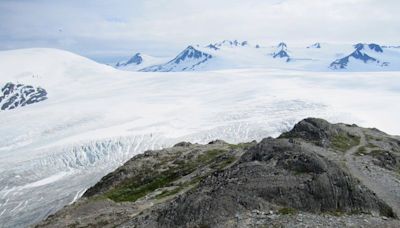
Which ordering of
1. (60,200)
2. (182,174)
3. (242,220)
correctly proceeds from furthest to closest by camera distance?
(60,200) → (182,174) → (242,220)

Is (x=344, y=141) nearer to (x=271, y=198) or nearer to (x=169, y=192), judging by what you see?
(x=169, y=192)

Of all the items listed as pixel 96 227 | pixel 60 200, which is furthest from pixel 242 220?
pixel 60 200

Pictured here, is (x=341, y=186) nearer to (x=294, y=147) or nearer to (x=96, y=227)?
(x=294, y=147)

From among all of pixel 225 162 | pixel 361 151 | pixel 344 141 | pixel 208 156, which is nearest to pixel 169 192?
pixel 225 162

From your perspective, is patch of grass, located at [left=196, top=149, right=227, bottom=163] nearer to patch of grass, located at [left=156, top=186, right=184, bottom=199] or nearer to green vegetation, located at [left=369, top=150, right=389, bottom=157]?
patch of grass, located at [left=156, top=186, right=184, bottom=199]

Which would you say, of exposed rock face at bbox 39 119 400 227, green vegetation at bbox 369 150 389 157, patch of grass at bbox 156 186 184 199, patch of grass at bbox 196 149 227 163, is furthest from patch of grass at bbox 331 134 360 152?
patch of grass at bbox 156 186 184 199
